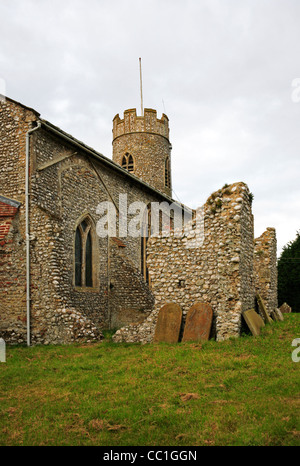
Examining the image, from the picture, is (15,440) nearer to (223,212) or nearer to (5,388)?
(5,388)

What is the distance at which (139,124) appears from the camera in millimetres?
29766

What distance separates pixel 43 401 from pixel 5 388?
4.67 ft

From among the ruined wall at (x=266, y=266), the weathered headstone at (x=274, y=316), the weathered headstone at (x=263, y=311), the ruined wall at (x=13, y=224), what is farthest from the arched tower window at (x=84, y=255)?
the weathered headstone at (x=274, y=316)

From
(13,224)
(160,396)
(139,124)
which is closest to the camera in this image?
(160,396)

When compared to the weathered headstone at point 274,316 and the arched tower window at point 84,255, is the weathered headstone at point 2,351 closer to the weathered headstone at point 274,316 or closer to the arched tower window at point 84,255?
the arched tower window at point 84,255

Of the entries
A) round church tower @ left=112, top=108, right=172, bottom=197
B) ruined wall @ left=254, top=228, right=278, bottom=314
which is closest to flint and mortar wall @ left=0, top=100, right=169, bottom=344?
ruined wall @ left=254, top=228, right=278, bottom=314

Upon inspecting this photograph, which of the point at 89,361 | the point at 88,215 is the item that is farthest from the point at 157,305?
the point at 88,215

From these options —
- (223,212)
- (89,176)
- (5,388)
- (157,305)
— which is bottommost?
(5,388)

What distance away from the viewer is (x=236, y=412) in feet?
17.8

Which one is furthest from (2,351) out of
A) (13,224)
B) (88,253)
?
(88,253)

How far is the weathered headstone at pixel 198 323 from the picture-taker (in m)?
10.5

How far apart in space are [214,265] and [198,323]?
1.72m

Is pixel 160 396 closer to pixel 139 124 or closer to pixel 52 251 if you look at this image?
pixel 52 251
